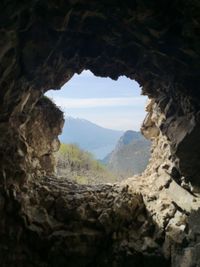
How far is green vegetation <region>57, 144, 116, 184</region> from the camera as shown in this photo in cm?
4262

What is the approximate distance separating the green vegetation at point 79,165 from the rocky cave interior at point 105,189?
2654 cm

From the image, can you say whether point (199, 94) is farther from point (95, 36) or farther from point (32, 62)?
point (32, 62)

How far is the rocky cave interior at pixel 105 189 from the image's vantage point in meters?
11.0

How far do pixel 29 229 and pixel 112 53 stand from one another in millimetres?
6682

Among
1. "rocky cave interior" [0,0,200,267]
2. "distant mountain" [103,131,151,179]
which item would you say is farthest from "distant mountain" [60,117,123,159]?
"rocky cave interior" [0,0,200,267]

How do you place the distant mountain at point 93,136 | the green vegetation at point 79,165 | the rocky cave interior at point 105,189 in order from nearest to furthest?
the rocky cave interior at point 105,189, the green vegetation at point 79,165, the distant mountain at point 93,136

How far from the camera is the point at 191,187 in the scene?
42.7 feet

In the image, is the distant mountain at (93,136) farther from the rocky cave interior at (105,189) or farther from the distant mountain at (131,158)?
the rocky cave interior at (105,189)

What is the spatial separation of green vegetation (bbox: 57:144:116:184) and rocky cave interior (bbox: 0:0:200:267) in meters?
26.5

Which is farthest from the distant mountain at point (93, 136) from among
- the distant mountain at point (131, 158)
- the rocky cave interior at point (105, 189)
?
the rocky cave interior at point (105, 189)

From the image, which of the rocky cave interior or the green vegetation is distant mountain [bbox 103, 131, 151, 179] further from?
the rocky cave interior

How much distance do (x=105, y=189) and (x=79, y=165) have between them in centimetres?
3067

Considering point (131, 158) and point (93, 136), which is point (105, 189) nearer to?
point (131, 158)

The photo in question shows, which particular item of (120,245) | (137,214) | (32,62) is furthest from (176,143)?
(32,62)
